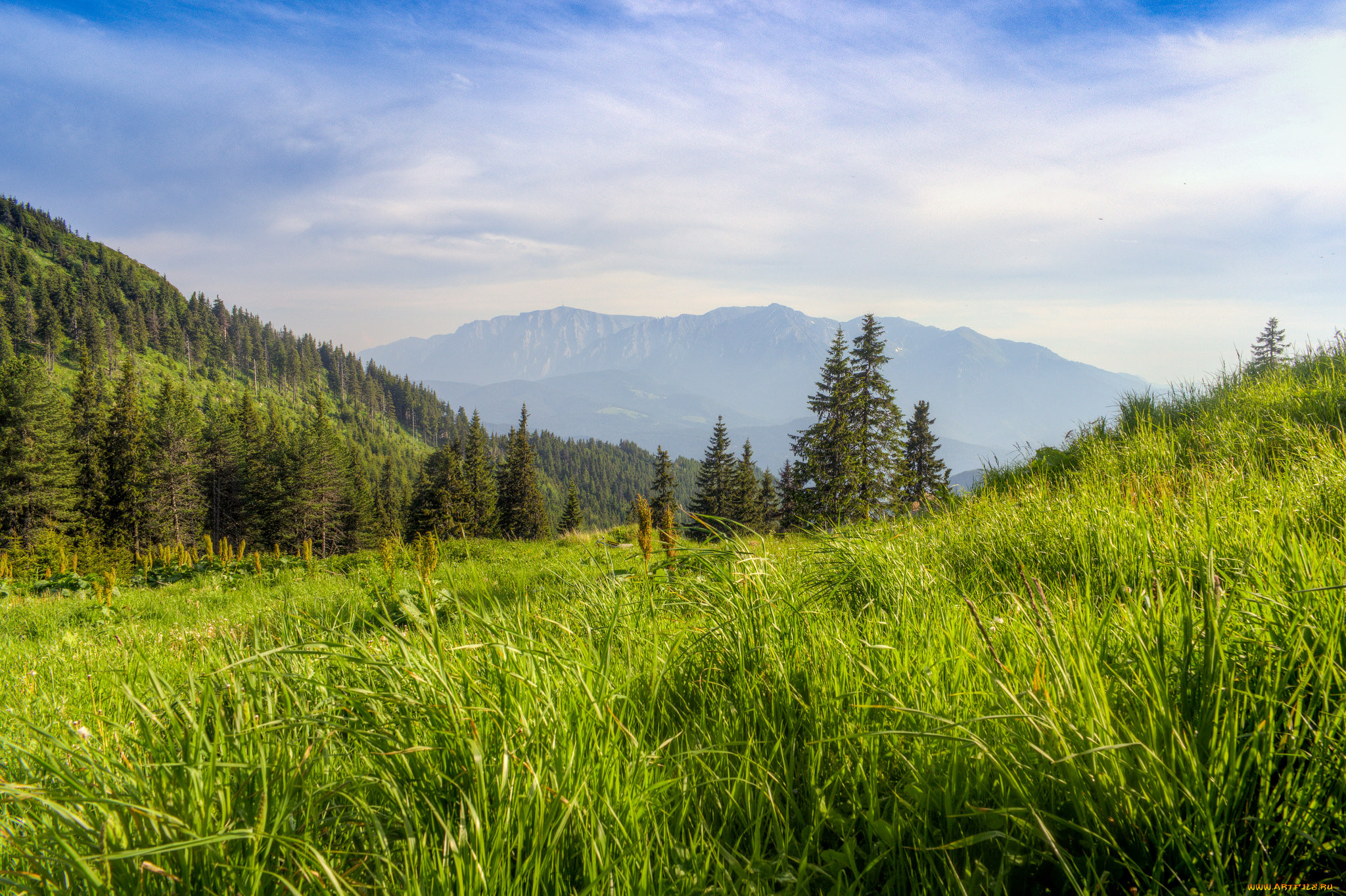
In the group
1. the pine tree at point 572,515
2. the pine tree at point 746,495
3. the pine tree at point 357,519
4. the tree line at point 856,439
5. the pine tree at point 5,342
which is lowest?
the pine tree at point 357,519

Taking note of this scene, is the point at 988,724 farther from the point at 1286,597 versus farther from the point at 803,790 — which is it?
the point at 1286,597

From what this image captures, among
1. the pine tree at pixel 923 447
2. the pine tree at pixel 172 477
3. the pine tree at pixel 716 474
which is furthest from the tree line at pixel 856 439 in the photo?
the pine tree at pixel 172 477

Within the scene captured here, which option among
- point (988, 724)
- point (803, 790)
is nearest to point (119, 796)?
point (803, 790)

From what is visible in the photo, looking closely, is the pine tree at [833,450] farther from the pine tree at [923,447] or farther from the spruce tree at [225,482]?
the spruce tree at [225,482]

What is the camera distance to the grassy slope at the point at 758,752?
127 centimetres

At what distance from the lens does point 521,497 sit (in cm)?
6309

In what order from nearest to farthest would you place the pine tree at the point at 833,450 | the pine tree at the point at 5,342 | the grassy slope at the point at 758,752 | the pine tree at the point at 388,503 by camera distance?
the grassy slope at the point at 758,752
the pine tree at the point at 833,450
the pine tree at the point at 388,503
the pine tree at the point at 5,342

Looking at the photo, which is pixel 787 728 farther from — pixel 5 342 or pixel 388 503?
pixel 5 342

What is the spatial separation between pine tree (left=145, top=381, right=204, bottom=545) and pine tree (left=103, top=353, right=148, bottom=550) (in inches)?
39.9

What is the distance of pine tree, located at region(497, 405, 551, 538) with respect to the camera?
62062mm

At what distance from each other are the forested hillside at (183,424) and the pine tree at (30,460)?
13 cm

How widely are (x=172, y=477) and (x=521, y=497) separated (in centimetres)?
3906

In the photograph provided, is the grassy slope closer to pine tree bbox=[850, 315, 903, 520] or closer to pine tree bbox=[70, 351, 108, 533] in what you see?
pine tree bbox=[850, 315, 903, 520]

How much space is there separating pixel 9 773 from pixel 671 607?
103 inches
